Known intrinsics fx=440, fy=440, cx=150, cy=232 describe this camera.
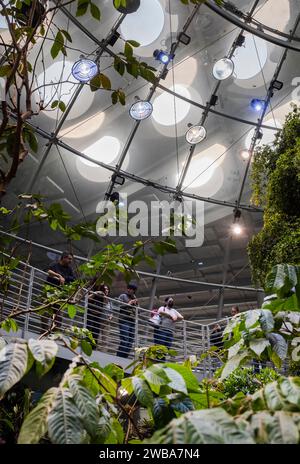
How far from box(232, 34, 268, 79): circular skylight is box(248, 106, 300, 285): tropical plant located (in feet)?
12.7

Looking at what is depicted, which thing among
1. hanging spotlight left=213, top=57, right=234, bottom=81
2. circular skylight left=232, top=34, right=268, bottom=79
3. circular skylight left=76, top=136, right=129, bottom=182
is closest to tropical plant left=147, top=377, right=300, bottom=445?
hanging spotlight left=213, top=57, right=234, bottom=81

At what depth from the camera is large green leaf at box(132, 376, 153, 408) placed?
112cm

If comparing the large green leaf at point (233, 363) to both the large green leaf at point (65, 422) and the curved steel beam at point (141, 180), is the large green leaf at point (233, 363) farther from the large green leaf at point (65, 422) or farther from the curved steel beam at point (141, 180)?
the curved steel beam at point (141, 180)

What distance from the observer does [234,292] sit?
44.4ft

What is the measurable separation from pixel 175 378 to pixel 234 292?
12718 mm

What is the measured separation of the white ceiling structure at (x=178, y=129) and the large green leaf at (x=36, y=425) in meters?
9.61

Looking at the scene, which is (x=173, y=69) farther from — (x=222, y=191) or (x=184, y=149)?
(x=222, y=191)

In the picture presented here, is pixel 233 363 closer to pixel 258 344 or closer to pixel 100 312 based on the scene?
pixel 258 344

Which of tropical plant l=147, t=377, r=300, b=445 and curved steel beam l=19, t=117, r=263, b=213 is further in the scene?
curved steel beam l=19, t=117, r=263, b=213

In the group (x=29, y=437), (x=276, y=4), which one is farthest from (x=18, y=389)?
(x=276, y=4)

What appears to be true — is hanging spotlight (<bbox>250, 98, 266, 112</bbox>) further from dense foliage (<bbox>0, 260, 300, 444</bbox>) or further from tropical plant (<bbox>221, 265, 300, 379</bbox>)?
dense foliage (<bbox>0, 260, 300, 444</bbox>)

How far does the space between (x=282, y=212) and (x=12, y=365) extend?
745cm

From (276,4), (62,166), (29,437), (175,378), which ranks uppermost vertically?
(276,4)

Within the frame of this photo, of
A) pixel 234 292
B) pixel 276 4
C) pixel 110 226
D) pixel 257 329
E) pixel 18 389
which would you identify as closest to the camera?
pixel 257 329
